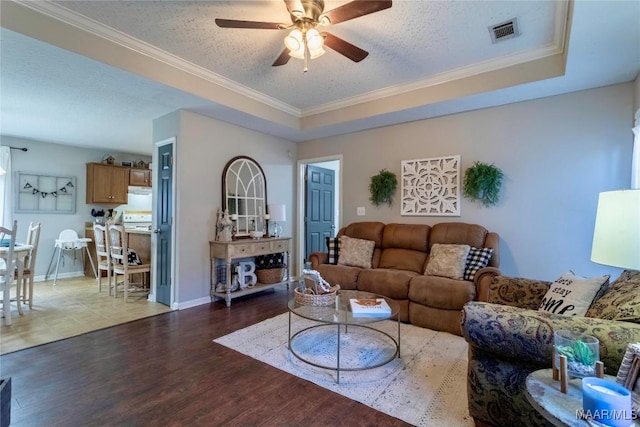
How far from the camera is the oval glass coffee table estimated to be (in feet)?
7.29

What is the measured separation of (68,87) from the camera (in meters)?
3.19

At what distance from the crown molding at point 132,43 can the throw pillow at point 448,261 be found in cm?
296

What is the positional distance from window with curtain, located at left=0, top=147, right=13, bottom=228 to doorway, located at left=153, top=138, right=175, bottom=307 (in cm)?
312

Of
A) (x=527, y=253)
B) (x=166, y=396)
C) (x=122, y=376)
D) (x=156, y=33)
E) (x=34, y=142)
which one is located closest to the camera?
(x=166, y=396)

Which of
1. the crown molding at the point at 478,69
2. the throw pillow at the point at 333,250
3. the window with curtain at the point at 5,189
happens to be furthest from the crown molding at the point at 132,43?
the window with curtain at the point at 5,189

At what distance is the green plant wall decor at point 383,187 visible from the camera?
437cm

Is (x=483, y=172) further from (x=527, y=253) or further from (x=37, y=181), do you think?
(x=37, y=181)

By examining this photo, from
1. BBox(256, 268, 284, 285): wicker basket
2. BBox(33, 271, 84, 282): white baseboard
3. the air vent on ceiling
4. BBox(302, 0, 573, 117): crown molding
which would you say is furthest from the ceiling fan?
BBox(33, 271, 84, 282): white baseboard

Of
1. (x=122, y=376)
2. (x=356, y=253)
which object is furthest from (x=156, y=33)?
(x=356, y=253)

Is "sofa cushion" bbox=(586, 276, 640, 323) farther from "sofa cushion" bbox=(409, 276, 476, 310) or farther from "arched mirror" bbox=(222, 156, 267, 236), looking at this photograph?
"arched mirror" bbox=(222, 156, 267, 236)

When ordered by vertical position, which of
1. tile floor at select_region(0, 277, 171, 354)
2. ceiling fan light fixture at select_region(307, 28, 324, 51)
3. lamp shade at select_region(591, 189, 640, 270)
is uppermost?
ceiling fan light fixture at select_region(307, 28, 324, 51)

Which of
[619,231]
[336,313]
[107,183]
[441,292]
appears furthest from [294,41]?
[107,183]

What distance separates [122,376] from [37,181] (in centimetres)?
521

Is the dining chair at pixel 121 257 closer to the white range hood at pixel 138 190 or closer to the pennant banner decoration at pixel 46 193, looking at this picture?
the pennant banner decoration at pixel 46 193
